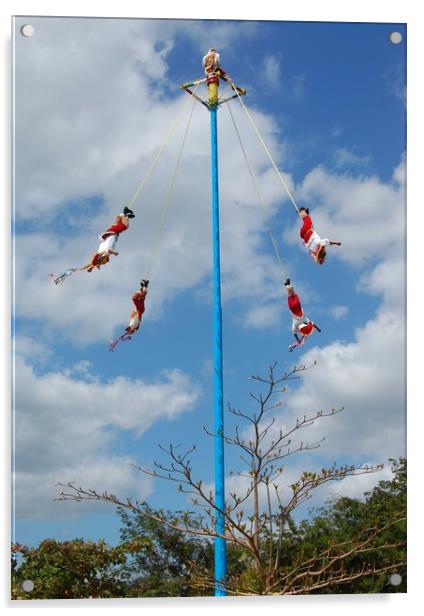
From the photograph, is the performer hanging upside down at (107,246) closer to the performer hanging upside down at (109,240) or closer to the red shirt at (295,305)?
the performer hanging upside down at (109,240)

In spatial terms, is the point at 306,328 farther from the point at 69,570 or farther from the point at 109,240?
the point at 69,570

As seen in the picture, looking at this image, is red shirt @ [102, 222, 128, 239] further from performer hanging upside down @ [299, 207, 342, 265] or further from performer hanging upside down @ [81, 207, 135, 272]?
performer hanging upside down @ [299, 207, 342, 265]

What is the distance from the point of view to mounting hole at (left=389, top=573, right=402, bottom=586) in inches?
145

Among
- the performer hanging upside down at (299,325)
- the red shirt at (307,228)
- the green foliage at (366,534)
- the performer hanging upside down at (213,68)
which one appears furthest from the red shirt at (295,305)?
the performer hanging upside down at (213,68)

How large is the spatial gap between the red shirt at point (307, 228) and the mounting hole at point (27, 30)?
54.8 inches

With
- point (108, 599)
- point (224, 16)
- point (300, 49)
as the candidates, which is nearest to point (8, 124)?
point (224, 16)

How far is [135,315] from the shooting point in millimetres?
3756

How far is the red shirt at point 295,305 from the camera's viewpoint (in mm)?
3832

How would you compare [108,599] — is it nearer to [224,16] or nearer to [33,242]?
[33,242]

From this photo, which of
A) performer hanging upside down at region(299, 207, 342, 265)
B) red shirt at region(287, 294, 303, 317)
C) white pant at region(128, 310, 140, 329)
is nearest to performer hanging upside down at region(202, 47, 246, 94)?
performer hanging upside down at region(299, 207, 342, 265)

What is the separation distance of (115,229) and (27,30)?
0.89m

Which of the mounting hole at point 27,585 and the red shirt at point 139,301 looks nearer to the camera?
the mounting hole at point 27,585

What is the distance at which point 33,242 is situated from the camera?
3650mm
